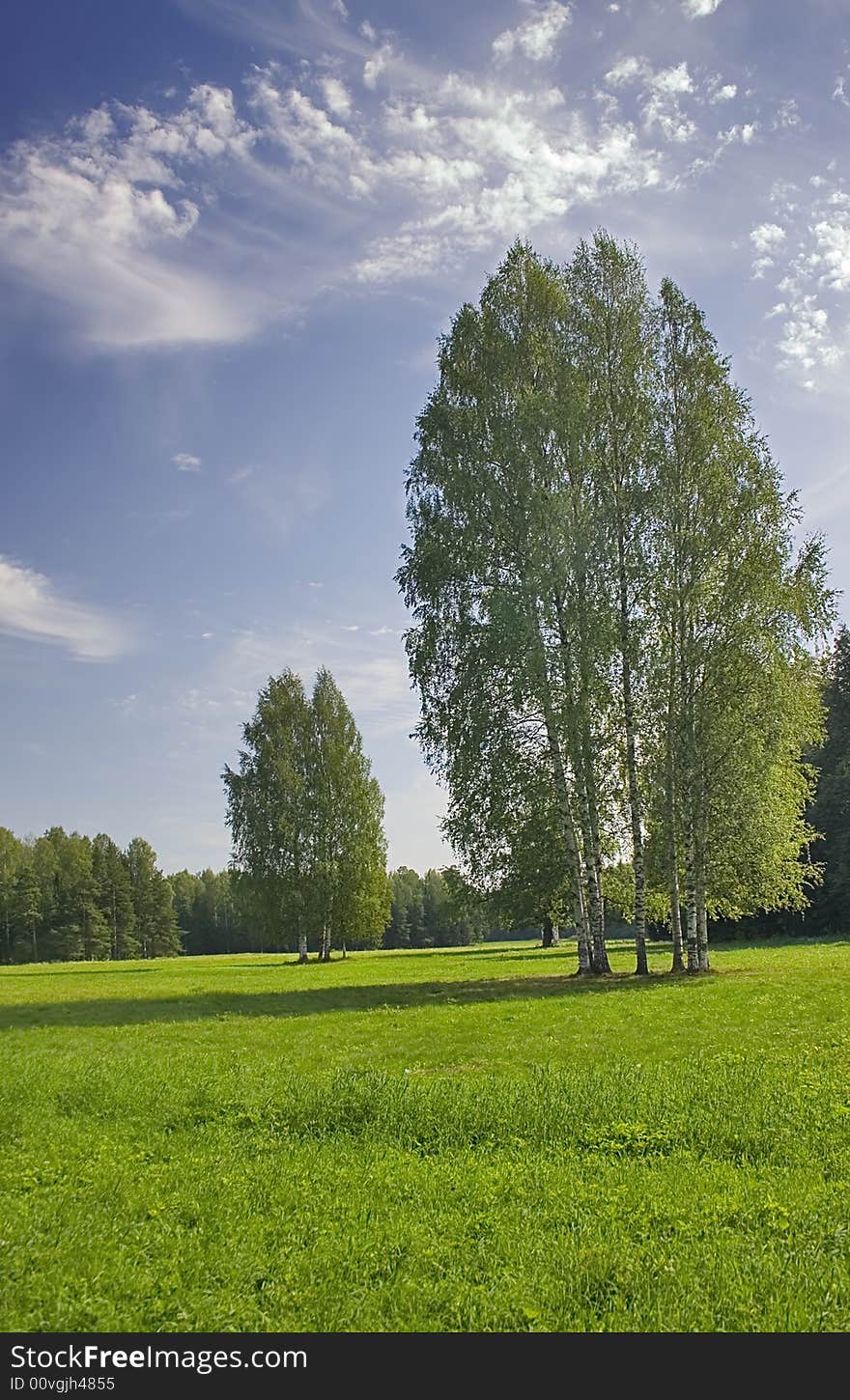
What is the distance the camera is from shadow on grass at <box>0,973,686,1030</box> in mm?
25250

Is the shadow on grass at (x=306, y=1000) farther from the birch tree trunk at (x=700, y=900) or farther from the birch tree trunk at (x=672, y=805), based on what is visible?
the birch tree trunk at (x=700, y=900)

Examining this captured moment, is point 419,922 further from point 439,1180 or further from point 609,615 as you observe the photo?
point 439,1180

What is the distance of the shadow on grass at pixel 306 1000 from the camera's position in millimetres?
25250

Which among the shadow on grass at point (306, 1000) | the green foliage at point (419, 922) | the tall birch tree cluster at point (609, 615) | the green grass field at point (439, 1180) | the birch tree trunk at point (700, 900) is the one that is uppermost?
the tall birch tree cluster at point (609, 615)

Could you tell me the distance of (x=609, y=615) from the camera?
30422mm

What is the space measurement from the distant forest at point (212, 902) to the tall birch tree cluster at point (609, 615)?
3.07 meters

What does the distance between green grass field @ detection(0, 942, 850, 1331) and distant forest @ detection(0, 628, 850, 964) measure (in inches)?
600

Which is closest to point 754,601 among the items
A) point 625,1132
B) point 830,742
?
point 625,1132

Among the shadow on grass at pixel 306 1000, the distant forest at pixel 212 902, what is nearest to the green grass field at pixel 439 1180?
the shadow on grass at pixel 306 1000

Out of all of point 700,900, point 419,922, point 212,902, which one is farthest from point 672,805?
point 212,902

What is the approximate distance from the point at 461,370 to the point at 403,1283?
3291cm

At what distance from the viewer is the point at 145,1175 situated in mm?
9828

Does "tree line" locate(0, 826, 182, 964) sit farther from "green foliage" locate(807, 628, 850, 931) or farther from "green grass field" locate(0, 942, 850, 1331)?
"green grass field" locate(0, 942, 850, 1331)

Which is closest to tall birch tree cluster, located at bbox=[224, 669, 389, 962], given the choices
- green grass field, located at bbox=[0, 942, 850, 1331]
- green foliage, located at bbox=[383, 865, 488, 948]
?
green foliage, located at bbox=[383, 865, 488, 948]
